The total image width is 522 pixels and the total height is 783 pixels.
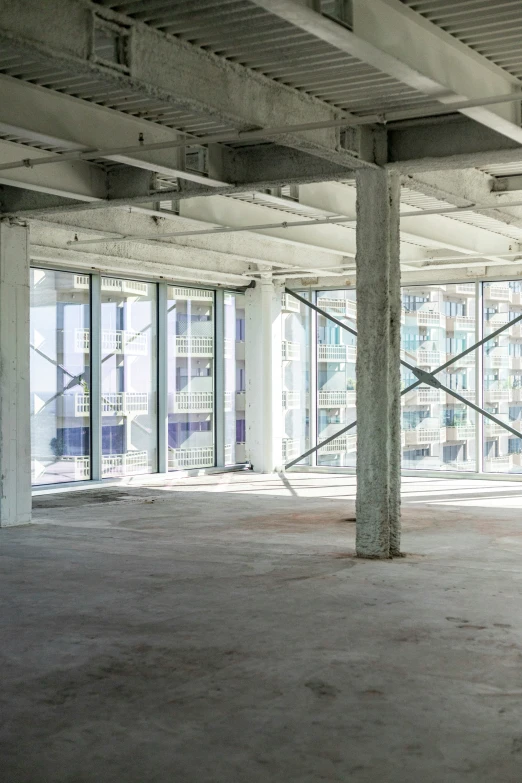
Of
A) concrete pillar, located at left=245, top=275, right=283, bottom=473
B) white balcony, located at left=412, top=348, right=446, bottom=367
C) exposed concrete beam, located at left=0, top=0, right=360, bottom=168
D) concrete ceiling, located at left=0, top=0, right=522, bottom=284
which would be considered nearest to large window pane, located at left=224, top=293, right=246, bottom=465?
concrete pillar, located at left=245, top=275, right=283, bottom=473

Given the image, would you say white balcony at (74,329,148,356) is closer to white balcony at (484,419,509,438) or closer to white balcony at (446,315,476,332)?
white balcony at (446,315,476,332)

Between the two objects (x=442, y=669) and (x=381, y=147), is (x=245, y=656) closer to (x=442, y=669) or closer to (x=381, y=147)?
(x=442, y=669)

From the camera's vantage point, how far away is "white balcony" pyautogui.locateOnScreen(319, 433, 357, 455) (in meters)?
26.2

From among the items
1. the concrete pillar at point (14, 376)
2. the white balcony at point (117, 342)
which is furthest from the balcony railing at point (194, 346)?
the concrete pillar at point (14, 376)

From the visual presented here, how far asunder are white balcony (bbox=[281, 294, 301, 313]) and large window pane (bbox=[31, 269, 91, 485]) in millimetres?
6366

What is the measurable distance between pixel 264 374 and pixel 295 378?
142cm

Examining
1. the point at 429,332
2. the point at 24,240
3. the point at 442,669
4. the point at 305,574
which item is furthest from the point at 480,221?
the point at 442,669

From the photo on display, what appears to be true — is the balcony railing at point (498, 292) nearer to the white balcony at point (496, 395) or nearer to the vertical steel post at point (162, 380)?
the white balcony at point (496, 395)

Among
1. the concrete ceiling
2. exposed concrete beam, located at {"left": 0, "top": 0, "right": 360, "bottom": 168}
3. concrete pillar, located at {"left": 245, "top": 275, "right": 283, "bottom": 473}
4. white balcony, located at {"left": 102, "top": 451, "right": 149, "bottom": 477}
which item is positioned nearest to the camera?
exposed concrete beam, located at {"left": 0, "top": 0, "right": 360, "bottom": 168}

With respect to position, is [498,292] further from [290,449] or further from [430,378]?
[290,449]

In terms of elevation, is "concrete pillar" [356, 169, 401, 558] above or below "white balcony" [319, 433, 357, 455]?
above

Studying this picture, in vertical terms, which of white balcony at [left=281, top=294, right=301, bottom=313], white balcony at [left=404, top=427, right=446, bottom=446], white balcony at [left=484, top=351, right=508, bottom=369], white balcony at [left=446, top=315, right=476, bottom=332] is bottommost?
white balcony at [left=404, top=427, right=446, bottom=446]

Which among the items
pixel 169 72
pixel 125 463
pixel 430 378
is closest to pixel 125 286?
pixel 125 463

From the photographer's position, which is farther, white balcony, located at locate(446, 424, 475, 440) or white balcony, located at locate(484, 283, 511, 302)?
white balcony, located at locate(446, 424, 475, 440)
